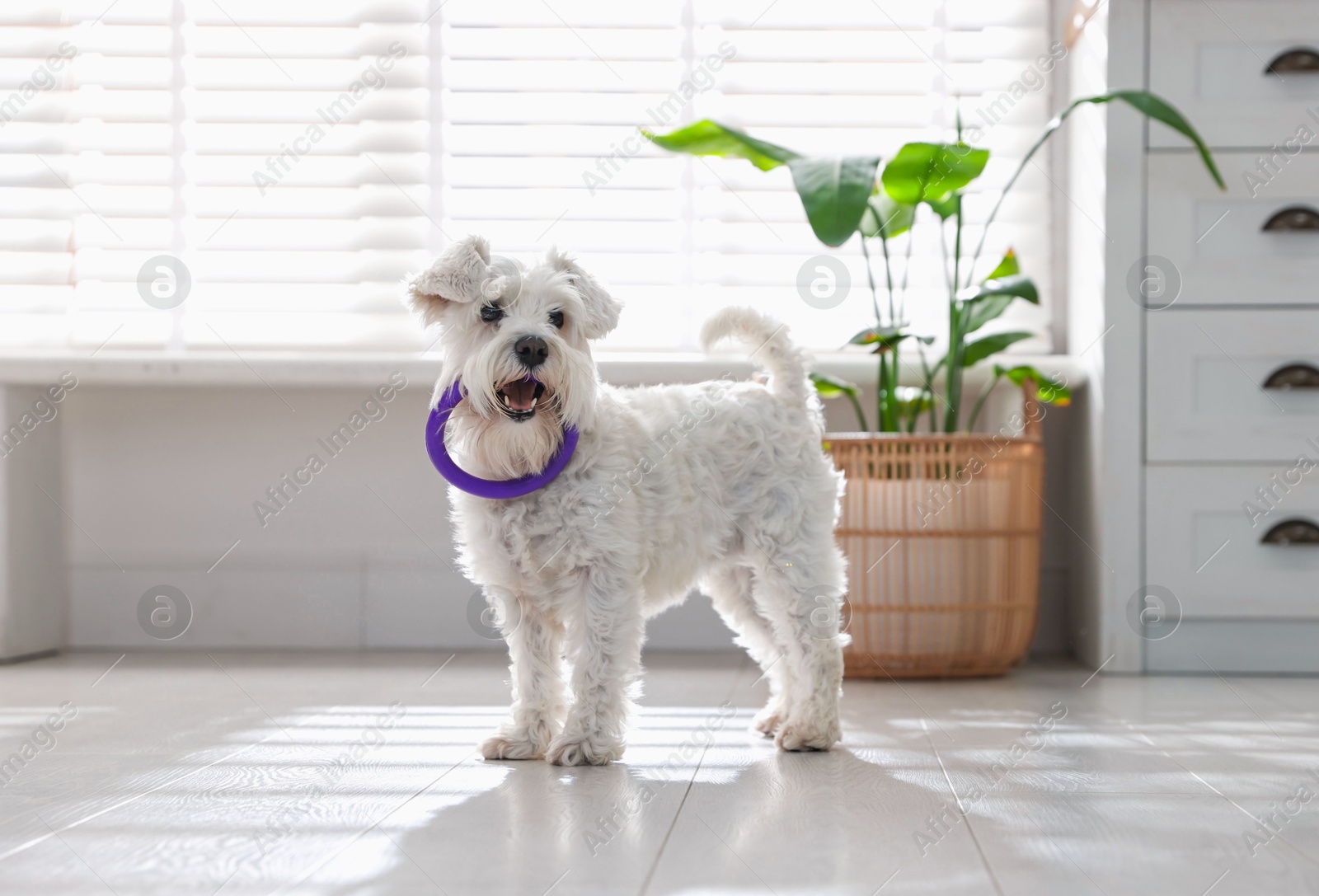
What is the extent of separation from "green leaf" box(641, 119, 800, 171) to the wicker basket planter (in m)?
0.80

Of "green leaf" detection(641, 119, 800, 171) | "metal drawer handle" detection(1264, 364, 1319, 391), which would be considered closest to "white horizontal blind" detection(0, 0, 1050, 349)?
"green leaf" detection(641, 119, 800, 171)

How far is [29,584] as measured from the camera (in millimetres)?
3131

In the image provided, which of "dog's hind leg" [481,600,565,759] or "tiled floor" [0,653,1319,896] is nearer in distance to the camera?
"tiled floor" [0,653,1319,896]

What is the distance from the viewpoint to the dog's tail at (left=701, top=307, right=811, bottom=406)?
2.17 metres

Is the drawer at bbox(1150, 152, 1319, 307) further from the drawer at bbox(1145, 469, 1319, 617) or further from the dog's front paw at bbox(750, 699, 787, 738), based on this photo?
the dog's front paw at bbox(750, 699, 787, 738)

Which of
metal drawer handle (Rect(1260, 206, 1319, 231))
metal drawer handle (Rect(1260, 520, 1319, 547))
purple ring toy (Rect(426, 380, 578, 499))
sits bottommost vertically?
metal drawer handle (Rect(1260, 520, 1319, 547))

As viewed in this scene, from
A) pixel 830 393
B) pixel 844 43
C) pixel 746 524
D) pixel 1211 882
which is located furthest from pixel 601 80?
pixel 1211 882

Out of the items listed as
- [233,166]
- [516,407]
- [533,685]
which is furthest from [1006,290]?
[233,166]

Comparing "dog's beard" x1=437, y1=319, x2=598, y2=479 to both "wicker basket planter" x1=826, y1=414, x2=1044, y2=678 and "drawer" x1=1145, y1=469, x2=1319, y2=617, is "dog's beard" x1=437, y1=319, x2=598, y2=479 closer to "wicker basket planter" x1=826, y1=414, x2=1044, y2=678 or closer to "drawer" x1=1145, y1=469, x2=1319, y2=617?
"wicker basket planter" x1=826, y1=414, x2=1044, y2=678

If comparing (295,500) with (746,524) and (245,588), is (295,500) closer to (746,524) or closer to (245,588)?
(245,588)

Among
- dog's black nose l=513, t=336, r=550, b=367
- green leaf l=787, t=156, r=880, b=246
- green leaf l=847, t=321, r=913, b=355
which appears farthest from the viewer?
green leaf l=847, t=321, r=913, b=355

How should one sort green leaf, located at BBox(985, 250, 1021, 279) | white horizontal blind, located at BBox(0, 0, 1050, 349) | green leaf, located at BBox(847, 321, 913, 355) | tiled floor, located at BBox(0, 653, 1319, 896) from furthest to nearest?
white horizontal blind, located at BBox(0, 0, 1050, 349) < green leaf, located at BBox(985, 250, 1021, 279) < green leaf, located at BBox(847, 321, 913, 355) < tiled floor, located at BBox(0, 653, 1319, 896)

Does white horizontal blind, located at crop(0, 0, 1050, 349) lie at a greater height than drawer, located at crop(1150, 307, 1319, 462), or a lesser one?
greater

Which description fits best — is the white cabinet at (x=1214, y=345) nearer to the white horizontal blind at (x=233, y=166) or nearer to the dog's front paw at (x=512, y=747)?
the dog's front paw at (x=512, y=747)
